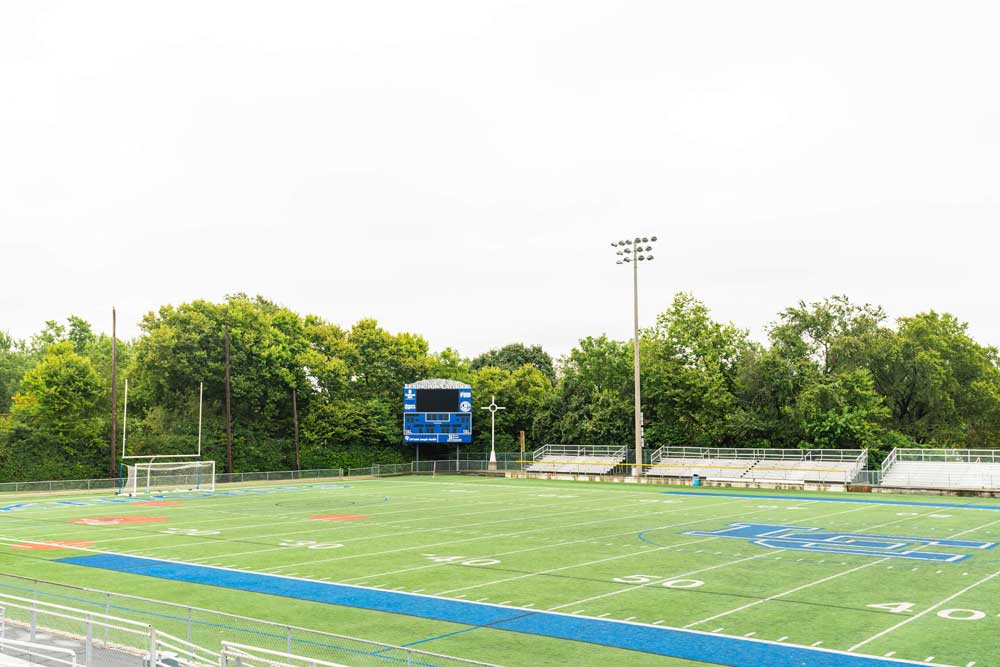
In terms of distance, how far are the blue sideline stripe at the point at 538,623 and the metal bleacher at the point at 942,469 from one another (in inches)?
1664

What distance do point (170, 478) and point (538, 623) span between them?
4251 centimetres

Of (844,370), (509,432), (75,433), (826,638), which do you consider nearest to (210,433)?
(75,433)

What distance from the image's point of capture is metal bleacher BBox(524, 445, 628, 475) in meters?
68.9

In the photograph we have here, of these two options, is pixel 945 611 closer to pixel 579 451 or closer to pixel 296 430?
pixel 579 451

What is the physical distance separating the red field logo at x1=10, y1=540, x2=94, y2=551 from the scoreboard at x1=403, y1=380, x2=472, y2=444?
Result: 44.0 m

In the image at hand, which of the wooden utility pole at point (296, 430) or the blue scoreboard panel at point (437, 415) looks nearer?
the wooden utility pole at point (296, 430)

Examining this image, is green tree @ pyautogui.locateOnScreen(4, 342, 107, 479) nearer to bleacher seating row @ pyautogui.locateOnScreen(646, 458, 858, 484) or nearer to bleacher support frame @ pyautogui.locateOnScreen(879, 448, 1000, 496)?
bleacher seating row @ pyautogui.locateOnScreen(646, 458, 858, 484)

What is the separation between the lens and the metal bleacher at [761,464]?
57375mm

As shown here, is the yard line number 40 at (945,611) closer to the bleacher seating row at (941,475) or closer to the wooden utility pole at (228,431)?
the bleacher seating row at (941,475)

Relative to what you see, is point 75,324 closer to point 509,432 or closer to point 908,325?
point 509,432

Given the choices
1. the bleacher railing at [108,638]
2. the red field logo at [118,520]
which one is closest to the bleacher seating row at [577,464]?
the red field logo at [118,520]

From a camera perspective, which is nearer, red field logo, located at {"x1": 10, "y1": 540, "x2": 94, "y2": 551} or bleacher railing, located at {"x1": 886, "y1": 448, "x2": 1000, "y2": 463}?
red field logo, located at {"x1": 10, "y1": 540, "x2": 94, "y2": 551}

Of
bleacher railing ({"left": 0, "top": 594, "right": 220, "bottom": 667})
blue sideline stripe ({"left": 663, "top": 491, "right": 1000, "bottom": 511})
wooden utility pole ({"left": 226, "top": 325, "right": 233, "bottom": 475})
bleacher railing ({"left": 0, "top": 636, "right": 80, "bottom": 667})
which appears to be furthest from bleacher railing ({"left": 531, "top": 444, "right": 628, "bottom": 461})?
bleacher railing ({"left": 0, "top": 636, "right": 80, "bottom": 667})

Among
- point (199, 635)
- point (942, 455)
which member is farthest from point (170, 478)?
point (942, 455)
